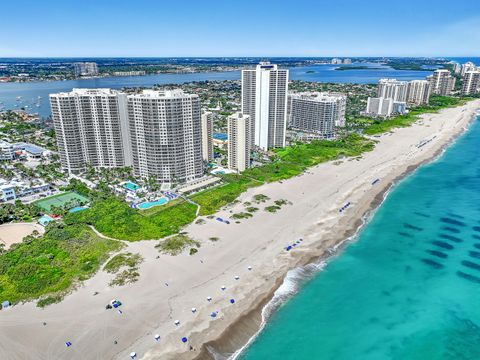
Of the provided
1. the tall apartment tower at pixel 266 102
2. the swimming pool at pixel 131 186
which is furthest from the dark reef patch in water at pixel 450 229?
the swimming pool at pixel 131 186

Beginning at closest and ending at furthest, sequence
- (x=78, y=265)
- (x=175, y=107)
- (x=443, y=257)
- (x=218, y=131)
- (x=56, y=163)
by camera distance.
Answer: (x=78, y=265), (x=443, y=257), (x=175, y=107), (x=56, y=163), (x=218, y=131)

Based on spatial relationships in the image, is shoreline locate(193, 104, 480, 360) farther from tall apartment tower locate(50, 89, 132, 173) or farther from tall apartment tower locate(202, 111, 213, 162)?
tall apartment tower locate(50, 89, 132, 173)

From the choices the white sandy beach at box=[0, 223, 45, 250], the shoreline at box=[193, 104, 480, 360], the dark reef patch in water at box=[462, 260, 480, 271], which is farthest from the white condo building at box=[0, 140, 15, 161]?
the dark reef patch in water at box=[462, 260, 480, 271]

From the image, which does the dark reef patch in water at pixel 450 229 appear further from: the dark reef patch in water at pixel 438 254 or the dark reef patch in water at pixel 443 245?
the dark reef patch in water at pixel 438 254

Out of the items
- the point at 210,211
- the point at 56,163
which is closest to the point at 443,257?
the point at 210,211

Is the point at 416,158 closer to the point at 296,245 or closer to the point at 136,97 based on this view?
the point at 296,245

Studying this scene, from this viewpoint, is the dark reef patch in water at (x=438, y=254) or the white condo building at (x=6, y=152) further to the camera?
the white condo building at (x=6, y=152)

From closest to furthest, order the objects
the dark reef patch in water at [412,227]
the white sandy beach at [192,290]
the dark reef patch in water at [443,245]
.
Result: the white sandy beach at [192,290] < the dark reef patch in water at [443,245] < the dark reef patch in water at [412,227]
